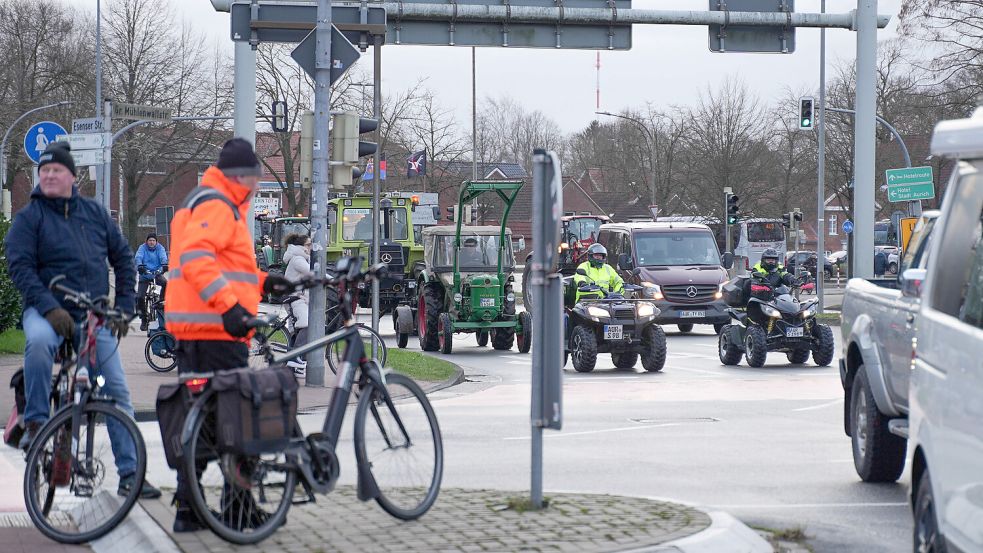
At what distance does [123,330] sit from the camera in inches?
286

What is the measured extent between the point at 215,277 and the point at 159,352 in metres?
12.1

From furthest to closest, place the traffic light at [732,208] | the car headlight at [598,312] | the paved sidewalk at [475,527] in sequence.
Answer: the traffic light at [732,208]
the car headlight at [598,312]
the paved sidewalk at [475,527]

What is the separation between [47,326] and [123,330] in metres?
0.52

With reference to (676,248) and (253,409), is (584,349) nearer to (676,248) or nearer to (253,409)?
(676,248)

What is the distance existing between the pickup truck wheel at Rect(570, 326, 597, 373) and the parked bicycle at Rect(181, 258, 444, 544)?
13152mm

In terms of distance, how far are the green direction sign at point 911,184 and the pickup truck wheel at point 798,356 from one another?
7743 millimetres

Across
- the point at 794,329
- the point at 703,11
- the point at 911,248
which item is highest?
the point at 703,11

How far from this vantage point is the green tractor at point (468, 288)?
24234 mm

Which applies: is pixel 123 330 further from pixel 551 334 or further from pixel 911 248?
pixel 911 248

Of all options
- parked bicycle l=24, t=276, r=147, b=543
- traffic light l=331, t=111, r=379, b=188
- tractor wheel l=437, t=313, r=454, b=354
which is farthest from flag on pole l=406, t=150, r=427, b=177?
parked bicycle l=24, t=276, r=147, b=543

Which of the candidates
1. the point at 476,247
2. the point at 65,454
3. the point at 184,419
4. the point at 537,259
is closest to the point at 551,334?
the point at 537,259

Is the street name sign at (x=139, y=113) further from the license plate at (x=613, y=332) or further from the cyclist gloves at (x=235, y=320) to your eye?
the cyclist gloves at (x=235, y=320)

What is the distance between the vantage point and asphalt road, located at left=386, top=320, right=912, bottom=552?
26.6 ft

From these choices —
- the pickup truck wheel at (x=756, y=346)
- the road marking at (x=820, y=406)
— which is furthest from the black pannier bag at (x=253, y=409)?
the pickup truck wheel at (x=756, y=346)
